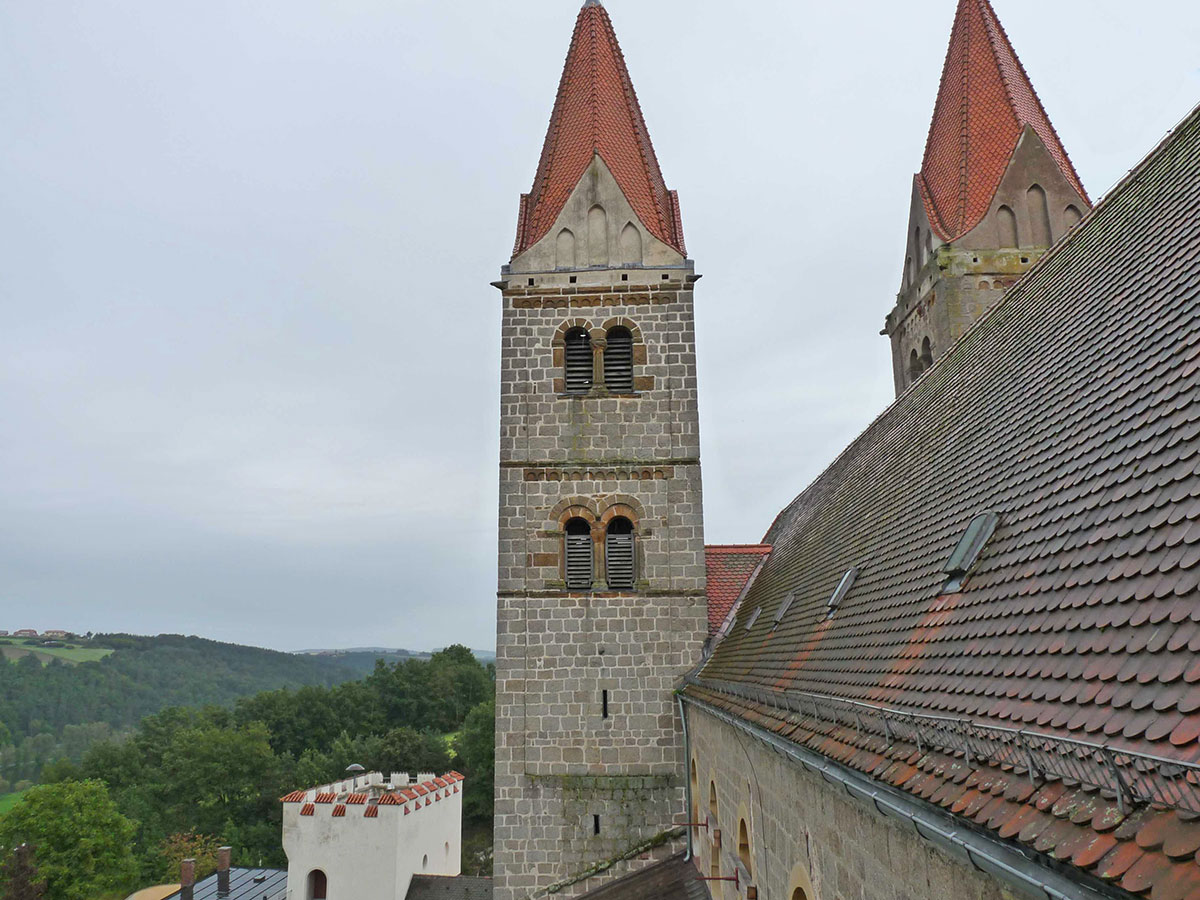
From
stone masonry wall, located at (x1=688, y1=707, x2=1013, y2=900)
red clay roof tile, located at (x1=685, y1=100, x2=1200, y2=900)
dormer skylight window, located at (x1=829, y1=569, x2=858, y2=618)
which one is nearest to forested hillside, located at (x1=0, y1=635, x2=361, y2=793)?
stone masonry wall, located at (x1=688, y1=707, x2=1013, y2=900)

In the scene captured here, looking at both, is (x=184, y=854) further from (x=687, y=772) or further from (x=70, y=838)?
(x=687, y=772)

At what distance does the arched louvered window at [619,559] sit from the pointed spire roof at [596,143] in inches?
200

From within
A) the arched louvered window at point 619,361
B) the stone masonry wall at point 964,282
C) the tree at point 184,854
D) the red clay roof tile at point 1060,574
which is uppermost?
the stone masonry wall at point 964,282

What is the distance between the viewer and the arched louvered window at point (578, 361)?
14.4m

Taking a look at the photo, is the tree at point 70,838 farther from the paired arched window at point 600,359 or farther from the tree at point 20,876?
the paired arched window at point 600,359

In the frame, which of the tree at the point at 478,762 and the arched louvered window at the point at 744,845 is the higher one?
the arched louvered window at the point at 744,845

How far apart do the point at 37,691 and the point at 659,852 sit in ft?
357

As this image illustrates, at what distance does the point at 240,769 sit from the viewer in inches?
1804

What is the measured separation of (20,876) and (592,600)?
2588 centimetres

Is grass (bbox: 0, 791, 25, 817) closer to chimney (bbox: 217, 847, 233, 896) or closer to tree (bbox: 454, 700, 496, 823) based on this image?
tree (bbox: 454, 700, 496, 823)

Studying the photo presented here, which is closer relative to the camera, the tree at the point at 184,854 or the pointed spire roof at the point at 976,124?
the pointed spire roof at the point at 976,124

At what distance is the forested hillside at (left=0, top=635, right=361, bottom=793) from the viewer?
82.2 metres

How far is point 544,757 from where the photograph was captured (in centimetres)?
1324

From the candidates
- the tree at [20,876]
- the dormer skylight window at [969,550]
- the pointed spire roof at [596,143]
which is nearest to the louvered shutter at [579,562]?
the pointed spire roof at [596,143]
